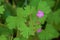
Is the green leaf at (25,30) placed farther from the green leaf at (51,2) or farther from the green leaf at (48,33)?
the green leaf at (51,2)

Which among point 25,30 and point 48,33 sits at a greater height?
point 25,30

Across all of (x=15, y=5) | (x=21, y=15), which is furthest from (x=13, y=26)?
(x=15, y=5)

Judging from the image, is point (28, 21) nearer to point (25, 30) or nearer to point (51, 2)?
point (25, 30)

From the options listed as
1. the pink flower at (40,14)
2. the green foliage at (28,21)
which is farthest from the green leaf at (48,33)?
the pink flower at (40,14)

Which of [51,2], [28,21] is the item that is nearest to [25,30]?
[28,21]

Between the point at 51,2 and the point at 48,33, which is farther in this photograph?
the point at 51,2

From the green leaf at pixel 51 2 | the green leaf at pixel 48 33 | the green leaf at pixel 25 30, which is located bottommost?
the green leaf at pixel 48 33

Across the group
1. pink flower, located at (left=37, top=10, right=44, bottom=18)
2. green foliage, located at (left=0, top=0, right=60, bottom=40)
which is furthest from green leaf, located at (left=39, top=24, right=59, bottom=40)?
pink flower, located at (left=37, top=10, right=44, bottom=18)

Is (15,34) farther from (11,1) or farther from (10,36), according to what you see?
(11,1)
